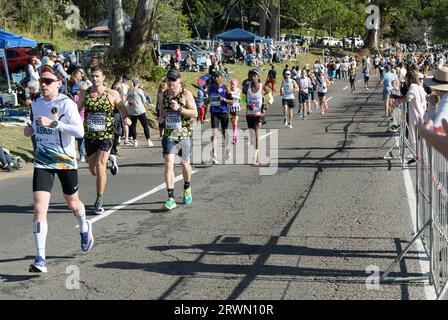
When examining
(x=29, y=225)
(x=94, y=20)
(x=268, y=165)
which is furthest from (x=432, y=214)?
(x=94, y=20)

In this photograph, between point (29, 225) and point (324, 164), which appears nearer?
point (29, 225)

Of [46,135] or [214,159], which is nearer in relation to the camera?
[46,135]

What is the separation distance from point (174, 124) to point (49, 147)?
3.06 metres

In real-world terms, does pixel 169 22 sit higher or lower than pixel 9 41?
higher

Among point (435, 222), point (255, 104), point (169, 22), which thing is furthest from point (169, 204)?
point (169, 22)

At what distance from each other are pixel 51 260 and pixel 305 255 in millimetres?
2733

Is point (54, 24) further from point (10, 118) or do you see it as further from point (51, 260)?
point (51, 260)

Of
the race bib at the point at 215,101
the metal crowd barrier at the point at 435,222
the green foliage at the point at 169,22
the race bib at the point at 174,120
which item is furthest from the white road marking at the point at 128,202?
the green foliage at the point at 169,22

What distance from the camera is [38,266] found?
22.4 feet

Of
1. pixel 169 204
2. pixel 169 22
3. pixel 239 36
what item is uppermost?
pixel 169 22

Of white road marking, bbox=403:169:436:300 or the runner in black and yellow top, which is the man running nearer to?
the runner in black and yellow top

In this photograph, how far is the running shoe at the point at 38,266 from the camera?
6.82 m

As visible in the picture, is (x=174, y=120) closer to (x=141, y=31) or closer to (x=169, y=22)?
(x=141, y=31)

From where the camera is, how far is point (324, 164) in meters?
14.1
